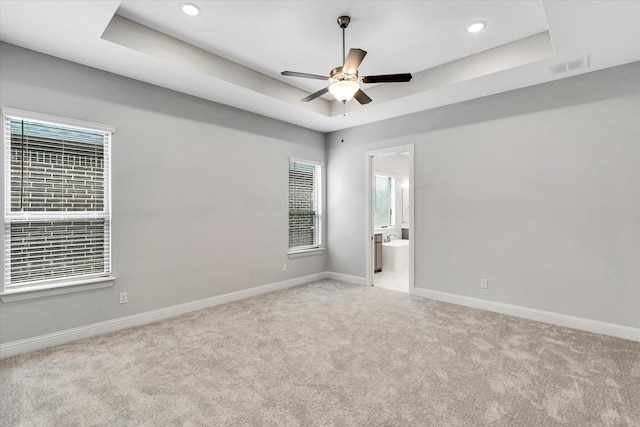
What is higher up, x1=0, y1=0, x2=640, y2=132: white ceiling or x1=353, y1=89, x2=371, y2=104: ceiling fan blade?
x1=0, y1=0, x2=640, y2=132: white ceiling

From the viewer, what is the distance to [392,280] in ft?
19.1

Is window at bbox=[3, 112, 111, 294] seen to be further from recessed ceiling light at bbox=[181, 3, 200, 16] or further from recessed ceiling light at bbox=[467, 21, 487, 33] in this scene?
recessed ceiling light at bbox=[467, 21, 487, 33]

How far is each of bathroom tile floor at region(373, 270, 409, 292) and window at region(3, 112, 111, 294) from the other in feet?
13.1

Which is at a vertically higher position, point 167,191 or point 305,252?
point 167,191

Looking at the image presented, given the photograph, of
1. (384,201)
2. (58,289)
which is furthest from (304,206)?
(58,289)

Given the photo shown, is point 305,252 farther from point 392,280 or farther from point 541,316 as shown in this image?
point 541,316

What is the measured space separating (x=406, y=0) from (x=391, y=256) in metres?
5.00

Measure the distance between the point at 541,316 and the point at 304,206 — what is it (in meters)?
3.72

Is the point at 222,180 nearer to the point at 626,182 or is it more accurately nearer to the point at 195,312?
Answer: the point at 195,312

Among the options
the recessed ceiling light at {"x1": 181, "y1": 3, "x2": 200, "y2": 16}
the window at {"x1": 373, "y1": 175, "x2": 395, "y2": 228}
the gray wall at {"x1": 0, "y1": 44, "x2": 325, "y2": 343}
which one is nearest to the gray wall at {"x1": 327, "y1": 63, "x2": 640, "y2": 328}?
the gray wall at {"x1": 0, "y1": 44, "x2": 325, "y2": 343}

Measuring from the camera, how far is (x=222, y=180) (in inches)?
173

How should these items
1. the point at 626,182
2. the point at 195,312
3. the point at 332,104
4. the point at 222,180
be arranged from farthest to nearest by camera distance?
the point at 332,104 → the point at 222,180 → the point at 195,312 → the point at 626,182

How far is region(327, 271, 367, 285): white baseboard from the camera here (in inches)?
217

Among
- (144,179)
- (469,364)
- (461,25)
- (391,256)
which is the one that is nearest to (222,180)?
(144,179)
